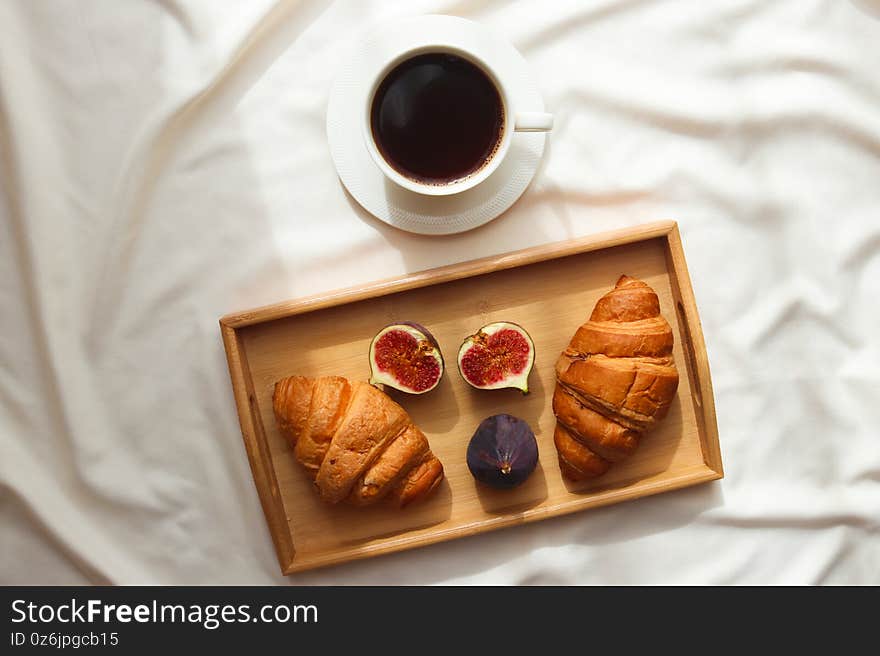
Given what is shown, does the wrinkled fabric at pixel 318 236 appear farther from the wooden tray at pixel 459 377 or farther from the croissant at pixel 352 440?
the croissant at pixel 352 440

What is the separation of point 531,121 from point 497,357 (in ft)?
1.97

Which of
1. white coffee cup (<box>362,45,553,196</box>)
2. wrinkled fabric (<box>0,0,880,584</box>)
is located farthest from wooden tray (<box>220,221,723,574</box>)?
white coffee cup (<box>362,45,553,196</box>)

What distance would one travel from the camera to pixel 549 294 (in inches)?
78.7

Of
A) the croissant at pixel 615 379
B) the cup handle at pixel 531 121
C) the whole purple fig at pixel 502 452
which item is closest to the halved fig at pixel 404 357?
the whole purple fig at pixel 502 452

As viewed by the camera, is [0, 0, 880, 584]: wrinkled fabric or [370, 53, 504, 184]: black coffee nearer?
[370, 53, 504, 184]: black coffee

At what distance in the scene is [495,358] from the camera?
6.34 ft

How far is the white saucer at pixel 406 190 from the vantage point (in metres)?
1.94

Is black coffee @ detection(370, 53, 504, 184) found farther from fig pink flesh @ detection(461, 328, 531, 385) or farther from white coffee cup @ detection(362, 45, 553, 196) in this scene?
fig pink flesh @ detection(461, 328, 531, 385)

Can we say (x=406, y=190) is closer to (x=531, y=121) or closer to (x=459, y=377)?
(x=531, y=121)

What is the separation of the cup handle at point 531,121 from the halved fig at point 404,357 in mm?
561

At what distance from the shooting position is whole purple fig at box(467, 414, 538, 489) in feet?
6.13

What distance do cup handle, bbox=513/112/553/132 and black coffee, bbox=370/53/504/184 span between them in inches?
2.8
